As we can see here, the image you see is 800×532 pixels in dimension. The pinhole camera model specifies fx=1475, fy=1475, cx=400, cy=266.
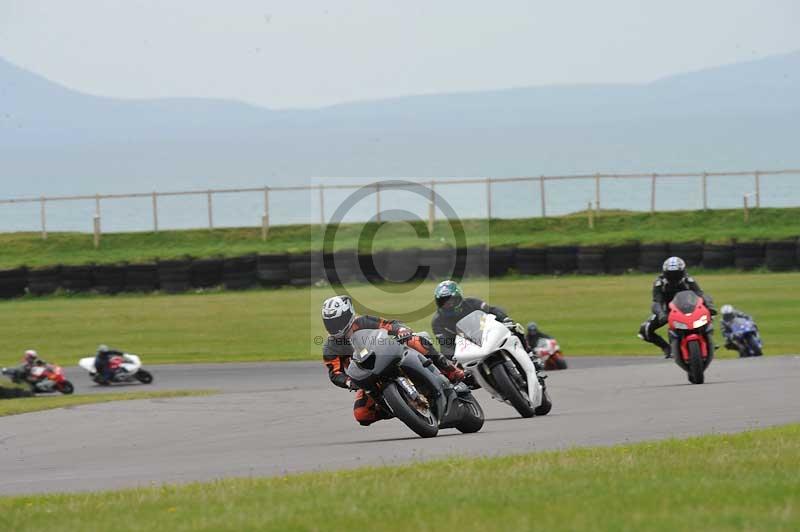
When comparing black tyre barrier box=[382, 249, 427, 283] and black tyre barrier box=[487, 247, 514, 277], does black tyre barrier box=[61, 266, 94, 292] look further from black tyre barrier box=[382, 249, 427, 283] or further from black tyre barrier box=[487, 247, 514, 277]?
black tyre barrier box=[487, 247, 514, 277]

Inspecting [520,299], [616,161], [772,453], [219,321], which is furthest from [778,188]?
[616,161]

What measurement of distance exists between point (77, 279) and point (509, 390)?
27688 millimetres

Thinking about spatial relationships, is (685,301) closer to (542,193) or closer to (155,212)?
(542,193)

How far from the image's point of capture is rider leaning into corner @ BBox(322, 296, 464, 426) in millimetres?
12109

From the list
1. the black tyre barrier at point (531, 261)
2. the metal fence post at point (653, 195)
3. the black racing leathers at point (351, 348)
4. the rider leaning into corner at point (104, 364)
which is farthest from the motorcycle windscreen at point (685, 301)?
the metal fence post at point (653, 195)

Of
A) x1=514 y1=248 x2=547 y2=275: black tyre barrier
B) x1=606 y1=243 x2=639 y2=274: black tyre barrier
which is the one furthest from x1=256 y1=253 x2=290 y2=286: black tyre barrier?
x1=606 y1=243 x2=639 y2=274: black tyre barrier

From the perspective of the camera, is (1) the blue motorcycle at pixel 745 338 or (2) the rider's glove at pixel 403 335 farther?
(1) the blue motorcycle at pixel 745 338

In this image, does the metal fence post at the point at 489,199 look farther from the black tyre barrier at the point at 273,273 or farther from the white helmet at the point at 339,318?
the white helmet at the point at 339,318

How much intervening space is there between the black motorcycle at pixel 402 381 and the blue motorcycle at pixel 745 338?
11.8 metres

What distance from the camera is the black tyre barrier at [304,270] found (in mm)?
38625

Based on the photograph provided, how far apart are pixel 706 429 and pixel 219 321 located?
23822 mm

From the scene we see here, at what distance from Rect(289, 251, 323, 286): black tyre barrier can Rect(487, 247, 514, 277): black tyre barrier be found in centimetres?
462

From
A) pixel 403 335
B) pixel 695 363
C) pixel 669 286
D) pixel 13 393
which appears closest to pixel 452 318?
pixel 403 335

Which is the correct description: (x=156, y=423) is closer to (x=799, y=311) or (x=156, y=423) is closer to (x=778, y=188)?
(x=799, y=311)
